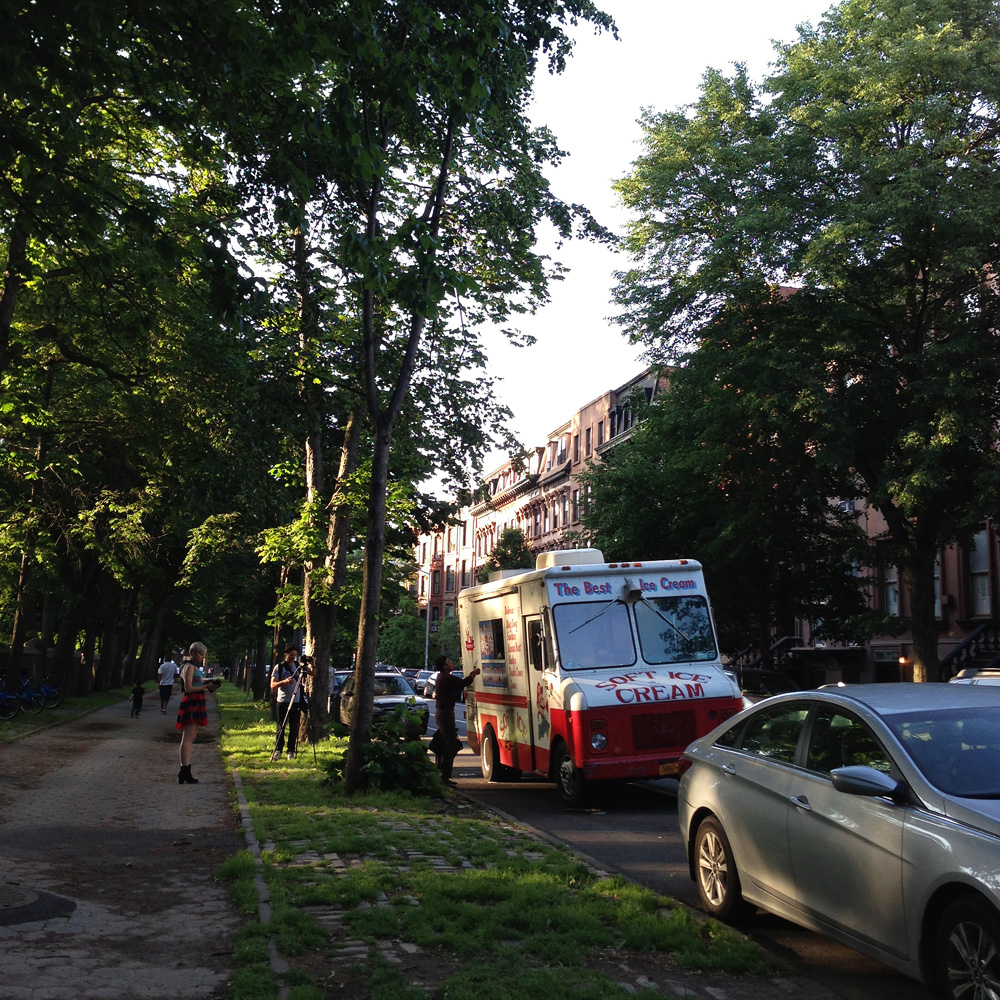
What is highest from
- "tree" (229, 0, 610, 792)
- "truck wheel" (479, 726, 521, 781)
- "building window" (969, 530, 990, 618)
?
"tree" (229, 0, 610, 792)

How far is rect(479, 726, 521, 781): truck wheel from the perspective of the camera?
16031 millimetres

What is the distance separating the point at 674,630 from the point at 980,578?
74.1ft

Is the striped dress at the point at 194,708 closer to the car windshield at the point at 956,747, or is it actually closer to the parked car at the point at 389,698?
the parked car at the point at 389,698

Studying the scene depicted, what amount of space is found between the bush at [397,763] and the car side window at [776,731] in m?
6.77

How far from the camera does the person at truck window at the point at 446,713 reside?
1534 cm

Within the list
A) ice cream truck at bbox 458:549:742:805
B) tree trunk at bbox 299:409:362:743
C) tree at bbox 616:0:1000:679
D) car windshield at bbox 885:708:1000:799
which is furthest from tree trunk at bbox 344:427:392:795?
tree at bbox 616:0:1000:679

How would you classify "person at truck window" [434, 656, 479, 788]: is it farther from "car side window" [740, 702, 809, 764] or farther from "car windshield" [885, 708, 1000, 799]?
"car windshield" [885, 708, 1000, 799]

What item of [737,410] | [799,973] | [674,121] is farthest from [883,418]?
[799,973]

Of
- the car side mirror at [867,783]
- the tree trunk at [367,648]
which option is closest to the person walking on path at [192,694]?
the tree trunk at [367,648]

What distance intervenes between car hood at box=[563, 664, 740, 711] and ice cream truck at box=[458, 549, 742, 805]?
0.04 ft

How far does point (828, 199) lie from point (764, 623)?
46.8 feet

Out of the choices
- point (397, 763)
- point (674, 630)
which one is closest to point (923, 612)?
point (674, 630)

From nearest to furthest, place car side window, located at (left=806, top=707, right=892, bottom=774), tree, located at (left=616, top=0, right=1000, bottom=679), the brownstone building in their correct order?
car side window, located at (left=806, top=707, right=892, bottom=774), tree, located at (left=616, top=0, right=1000, bottom=679), the brownstone building

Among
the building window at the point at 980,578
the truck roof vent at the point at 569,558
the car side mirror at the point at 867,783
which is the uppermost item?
the building window at the point at 980,578
